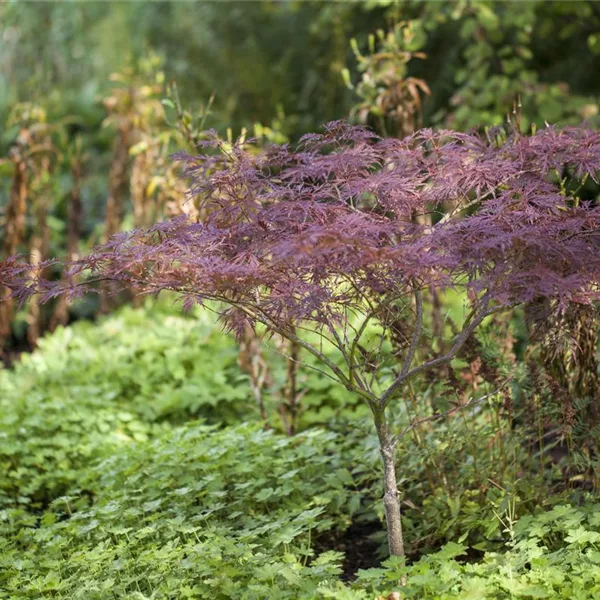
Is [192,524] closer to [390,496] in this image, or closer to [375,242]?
[390,496]

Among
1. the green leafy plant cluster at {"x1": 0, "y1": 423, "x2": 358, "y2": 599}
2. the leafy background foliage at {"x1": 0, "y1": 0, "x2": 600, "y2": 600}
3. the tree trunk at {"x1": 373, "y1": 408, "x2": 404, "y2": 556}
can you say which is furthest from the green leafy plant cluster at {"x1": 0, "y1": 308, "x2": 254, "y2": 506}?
the tree trunk at {"x1": 373, "y1": 408, "x2": 404, "y2": 556}

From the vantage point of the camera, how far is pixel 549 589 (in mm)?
2410

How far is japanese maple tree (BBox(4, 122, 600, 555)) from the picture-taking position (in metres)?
2.24

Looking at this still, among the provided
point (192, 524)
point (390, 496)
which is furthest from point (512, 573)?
point (192, 524)

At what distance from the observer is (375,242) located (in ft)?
7.54

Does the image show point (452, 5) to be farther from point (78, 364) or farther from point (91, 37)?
point (91, 37)

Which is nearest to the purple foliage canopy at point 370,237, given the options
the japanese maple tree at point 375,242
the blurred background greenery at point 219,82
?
the japanese maple tree at point 375,242

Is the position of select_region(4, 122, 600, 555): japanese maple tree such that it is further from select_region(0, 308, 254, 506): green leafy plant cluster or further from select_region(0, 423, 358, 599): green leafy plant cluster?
select_region(0, 308, 254, 506): green leafy plant cluster

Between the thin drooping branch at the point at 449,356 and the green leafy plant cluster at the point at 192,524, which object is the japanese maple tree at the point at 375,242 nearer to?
the thin drooping branch at the point at 449,356

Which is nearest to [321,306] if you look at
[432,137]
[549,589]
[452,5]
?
[432,137]

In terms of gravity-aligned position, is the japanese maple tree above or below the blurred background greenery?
below

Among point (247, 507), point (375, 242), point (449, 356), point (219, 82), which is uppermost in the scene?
point (219, 82)

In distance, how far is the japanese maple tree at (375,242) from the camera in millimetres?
2238

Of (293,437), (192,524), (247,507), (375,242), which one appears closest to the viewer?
(375,242)
